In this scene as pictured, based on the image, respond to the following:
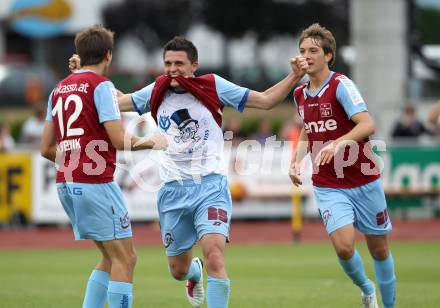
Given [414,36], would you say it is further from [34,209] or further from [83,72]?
[83,72]

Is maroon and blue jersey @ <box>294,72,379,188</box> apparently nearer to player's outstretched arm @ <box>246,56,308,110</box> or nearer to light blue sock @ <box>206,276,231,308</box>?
player's outstretched arm @ <box>246,56,308,110</box>

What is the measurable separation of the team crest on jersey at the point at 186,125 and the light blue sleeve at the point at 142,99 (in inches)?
15.7

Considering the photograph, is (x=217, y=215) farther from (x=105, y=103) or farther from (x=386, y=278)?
(x=386, y=278)

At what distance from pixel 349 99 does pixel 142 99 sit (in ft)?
6.25

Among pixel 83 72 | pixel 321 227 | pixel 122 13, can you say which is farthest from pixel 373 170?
pixel 122 13

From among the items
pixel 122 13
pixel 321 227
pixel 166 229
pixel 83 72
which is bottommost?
pixel 321 227

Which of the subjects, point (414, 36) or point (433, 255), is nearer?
point (433, 255)

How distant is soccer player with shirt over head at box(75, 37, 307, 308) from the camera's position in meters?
9.20

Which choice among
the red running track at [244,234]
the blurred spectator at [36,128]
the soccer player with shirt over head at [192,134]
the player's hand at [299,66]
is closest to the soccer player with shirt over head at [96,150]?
the soccer player with shirt over head at [192,134]

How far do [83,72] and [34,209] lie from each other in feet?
44.5

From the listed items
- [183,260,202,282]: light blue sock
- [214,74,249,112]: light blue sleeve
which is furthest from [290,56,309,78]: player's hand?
[183,260,202,282]: light blue sock

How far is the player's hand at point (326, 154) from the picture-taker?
907 cm

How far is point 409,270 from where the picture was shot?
1434 cm

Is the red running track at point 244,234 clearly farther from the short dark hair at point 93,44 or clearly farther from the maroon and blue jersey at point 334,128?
the short dark hair at point 93,44
